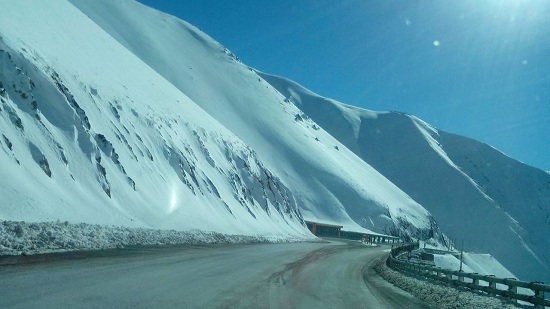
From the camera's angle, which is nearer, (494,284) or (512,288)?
(512,288)

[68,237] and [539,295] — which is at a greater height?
[539,295]

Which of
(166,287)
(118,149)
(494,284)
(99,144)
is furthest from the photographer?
(118,149)

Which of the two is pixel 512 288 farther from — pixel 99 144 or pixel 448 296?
pixel 99 144

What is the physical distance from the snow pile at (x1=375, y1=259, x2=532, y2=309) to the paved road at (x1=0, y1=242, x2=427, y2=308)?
0.64 metres

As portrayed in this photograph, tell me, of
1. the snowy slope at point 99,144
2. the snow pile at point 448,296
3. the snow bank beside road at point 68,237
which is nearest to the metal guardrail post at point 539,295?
the snow pile at point 448,296

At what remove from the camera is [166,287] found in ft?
40.9

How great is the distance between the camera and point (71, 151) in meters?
31.5

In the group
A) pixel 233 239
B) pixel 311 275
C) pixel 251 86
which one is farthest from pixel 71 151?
pixel 251 86

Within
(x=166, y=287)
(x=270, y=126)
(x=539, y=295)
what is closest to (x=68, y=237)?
(x=166, y=287)

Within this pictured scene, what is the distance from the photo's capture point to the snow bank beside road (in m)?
16.9

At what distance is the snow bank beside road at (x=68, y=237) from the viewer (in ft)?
55.3

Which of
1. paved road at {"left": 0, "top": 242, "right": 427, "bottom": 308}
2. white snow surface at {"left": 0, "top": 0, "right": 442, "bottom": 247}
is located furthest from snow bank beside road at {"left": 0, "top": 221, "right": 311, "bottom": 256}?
paved road at {"left": 0, "top": 242, "right": 427, "bottom": 308}

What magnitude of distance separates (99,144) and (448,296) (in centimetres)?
2561

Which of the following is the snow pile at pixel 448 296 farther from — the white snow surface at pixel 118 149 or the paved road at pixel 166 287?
the white snow surface at pixel 118 149
